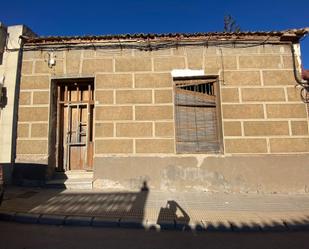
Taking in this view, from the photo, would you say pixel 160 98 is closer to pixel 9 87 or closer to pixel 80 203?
pixel 80 203

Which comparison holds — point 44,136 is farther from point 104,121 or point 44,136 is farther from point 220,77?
point 220,77

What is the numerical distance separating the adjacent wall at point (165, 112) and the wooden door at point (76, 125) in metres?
0.61

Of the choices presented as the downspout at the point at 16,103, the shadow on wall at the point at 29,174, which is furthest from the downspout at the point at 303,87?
the downspout at the point at 16,103

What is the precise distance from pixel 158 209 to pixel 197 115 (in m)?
3.44

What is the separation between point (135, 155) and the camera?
301 inches

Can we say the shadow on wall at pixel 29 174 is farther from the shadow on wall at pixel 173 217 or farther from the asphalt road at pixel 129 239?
the shadow on wall at pixel 173 217

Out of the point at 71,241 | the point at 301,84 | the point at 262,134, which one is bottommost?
the point at 71,241

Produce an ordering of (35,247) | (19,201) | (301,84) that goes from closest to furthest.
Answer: (35,247), (19,201), (301,84)

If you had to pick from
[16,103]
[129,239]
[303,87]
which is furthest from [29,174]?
[303,87]

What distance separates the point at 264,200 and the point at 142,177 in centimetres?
334

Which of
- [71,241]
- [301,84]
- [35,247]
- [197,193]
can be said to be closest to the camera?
[35,247]

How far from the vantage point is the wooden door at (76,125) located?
27.3 feet

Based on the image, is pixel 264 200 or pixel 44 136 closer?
pixel 264 200

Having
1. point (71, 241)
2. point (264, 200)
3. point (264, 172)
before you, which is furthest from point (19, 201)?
point (264, 172)
